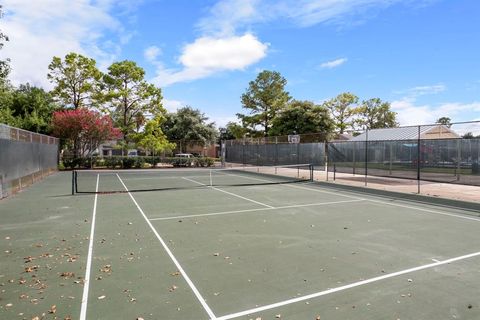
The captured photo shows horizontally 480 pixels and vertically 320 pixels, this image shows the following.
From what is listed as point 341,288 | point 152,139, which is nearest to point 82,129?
point 152,139

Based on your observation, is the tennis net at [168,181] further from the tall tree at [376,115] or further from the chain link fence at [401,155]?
the tall tree at [376,115]

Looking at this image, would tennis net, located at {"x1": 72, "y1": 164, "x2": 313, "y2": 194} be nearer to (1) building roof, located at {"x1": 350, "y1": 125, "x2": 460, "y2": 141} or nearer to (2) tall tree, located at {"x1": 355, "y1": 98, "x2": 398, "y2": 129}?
(1) building roof, located at {"x1": 350, "y1": 125, "x2": 460, "y2": 141}

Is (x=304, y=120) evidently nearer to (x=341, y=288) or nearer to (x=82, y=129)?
(x=82, y=129)

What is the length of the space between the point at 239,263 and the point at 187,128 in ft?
185

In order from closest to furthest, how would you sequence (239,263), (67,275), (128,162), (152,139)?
(67,275) → (239,263) → (128,162) → (152,139)

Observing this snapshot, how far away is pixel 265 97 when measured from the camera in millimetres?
50281

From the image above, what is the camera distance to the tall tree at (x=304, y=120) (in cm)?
4503

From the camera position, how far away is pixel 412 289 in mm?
5246

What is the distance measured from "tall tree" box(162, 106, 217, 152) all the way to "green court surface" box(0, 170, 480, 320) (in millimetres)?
49465

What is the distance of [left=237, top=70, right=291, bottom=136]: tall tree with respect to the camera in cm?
5038

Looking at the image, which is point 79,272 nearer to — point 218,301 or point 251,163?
point 218,301

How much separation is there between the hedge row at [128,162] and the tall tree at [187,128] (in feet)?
71.2

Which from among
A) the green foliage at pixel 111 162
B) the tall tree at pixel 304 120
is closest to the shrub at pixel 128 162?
the green foliage at pixel 111 162

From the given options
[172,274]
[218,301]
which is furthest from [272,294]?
[172,274]
